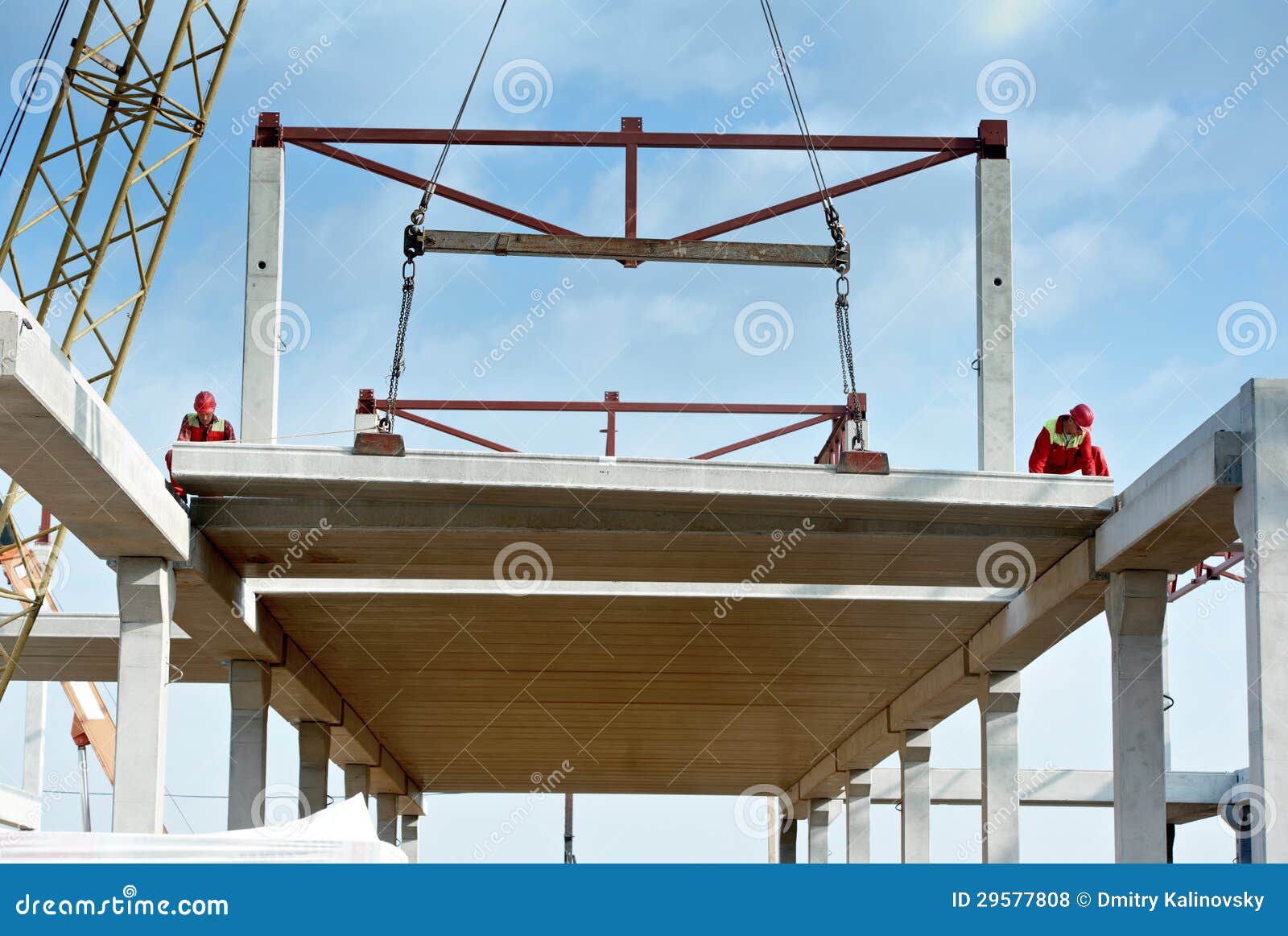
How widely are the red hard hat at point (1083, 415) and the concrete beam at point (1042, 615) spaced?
1464 mm

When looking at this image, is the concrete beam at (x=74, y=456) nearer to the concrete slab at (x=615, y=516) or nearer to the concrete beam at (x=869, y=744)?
the concrete slab at (x=615, y=516)

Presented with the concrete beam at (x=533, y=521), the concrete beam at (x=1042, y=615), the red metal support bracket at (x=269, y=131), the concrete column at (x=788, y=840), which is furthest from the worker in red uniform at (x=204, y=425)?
the concrete column at (x=788, y=840)

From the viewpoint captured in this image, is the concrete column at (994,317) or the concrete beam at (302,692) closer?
the concrete column at (994,317)

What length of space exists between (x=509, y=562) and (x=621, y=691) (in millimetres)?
8091

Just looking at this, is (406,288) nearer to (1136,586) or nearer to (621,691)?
(1136,586)

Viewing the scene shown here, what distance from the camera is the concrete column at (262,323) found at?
750 inches

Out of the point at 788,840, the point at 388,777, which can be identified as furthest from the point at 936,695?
the point at 788,840

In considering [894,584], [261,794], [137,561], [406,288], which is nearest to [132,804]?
[137,561]

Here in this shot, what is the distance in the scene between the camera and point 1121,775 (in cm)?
1656

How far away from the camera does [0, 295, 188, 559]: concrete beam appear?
39.7 feet

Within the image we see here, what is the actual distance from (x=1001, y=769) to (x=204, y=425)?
1152cm

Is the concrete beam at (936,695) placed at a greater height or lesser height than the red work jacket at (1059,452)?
lesser

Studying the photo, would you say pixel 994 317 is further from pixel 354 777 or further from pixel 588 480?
pixel 354 777

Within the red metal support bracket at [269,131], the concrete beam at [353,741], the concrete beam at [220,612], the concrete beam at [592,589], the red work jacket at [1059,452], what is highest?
the red metal support bracket at [269,131]
